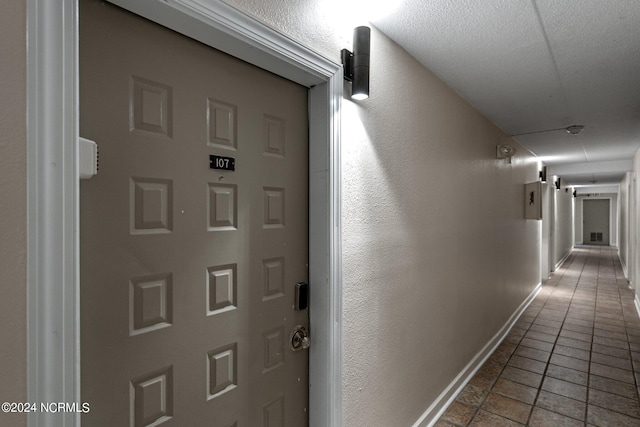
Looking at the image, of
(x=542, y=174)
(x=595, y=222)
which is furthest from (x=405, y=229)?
(x=595, y=222)

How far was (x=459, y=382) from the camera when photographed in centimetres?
261

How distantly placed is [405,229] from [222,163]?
1196 mm

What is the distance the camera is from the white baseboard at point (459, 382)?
2.18m

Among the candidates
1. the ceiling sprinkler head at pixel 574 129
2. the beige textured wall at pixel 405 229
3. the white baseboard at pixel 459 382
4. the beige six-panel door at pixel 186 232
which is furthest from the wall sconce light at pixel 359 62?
the ceiling sprinkler head at pixel 574 129

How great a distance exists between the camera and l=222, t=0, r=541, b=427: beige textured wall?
1.52m

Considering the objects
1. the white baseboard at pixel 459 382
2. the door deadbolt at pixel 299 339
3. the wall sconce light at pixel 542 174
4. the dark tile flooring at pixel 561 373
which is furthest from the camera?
the wall sconce light at pixel 542 174

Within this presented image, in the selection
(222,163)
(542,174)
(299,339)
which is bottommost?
(299,339)

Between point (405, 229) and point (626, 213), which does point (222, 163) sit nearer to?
point (405, 229)

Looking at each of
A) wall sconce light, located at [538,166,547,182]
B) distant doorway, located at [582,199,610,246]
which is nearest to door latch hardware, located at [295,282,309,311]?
wall sconce light, located at [538,166,547,182]

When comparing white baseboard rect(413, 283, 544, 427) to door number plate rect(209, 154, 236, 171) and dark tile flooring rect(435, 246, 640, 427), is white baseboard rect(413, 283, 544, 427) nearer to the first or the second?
dark tile flooring rect(435, 246, 640, 427)

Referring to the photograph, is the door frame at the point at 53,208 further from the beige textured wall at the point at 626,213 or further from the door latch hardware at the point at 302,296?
the beige textured wall at the point at 626,213

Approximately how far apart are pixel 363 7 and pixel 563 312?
5254mm
